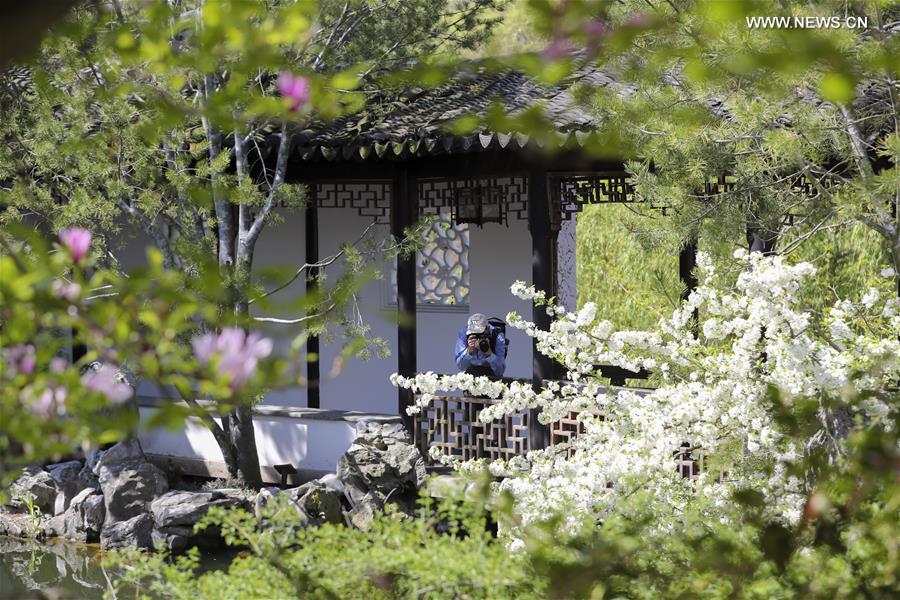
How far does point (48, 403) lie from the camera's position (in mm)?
1683

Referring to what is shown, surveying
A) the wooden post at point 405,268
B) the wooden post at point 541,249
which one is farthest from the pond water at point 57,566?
the wooden post at point 541,249

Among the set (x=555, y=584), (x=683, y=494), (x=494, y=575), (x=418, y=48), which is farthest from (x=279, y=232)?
(x=555, y=584)

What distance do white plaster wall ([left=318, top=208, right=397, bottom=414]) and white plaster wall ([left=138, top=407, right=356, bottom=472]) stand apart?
78.0 inches

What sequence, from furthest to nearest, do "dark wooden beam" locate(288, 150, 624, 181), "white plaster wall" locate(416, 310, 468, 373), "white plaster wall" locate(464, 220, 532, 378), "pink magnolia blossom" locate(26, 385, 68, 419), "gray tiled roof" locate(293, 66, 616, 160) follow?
"white plaster wall" locate(416, 310, 468, 373)
"white plaster wall" locate(464, 220, 532, 378)
"dark wooden beam" locate(288, 150, 624, 181)
"gray tiled roof" locate(293, 66, 616, 160)
"pink magnolia blossom" locate(26, 385, 68, 419)

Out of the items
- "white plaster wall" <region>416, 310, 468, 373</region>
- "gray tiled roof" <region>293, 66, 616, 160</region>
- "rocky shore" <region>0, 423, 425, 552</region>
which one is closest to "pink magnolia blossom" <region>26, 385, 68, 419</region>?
"gray tiled roof" <region>293, 66, 616, 160</region>

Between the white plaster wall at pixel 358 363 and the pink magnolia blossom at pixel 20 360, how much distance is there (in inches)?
373

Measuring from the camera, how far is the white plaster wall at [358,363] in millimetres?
11383

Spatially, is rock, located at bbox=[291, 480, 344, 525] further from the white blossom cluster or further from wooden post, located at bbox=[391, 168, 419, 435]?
the white blossom cluster

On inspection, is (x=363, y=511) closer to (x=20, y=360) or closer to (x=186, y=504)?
(x=186, y=504)

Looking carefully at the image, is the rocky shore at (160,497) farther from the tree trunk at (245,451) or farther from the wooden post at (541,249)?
the wooden post at (541,249)

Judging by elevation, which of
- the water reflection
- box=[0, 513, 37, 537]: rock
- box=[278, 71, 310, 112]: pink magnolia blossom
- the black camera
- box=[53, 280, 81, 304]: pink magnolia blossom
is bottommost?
the water reflection

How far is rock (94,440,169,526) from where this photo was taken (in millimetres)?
8375

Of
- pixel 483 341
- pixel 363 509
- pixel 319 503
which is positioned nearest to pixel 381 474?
pixel 363 509

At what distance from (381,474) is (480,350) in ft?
5.45
